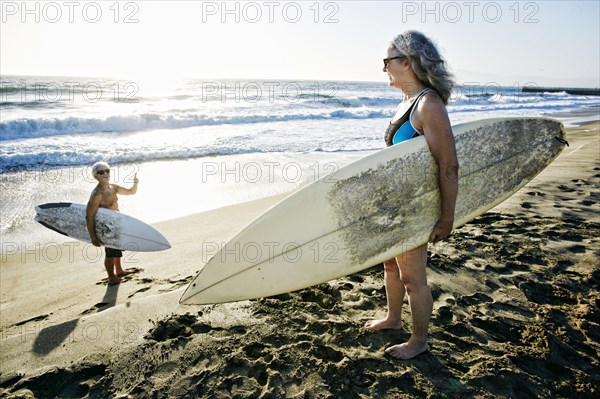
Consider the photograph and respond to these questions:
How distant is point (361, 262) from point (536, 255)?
201 cm

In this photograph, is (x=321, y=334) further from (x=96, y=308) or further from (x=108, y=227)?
(x=108, y=227)

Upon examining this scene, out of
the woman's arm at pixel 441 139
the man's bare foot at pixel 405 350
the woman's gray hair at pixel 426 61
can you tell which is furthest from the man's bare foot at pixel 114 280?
the woman's gray hair at pixel 426 61

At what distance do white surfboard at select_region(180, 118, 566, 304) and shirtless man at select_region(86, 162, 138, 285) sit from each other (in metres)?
1.60

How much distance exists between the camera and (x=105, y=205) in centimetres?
405

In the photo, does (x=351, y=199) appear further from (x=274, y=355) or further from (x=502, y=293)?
(x=502, y=293)

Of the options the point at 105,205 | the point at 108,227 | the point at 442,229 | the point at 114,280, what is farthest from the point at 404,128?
the point at 105,205

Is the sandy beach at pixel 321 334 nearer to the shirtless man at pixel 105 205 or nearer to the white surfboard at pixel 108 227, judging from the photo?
the shirtless man at pixel 105 205

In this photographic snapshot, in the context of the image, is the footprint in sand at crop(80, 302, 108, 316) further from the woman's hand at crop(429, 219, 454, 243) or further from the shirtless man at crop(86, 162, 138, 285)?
the woman's hand at crop(429, 219, 454, 243)

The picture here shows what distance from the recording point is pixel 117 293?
327cm

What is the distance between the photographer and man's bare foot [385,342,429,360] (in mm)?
2180

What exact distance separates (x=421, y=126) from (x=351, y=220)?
72 centimetres

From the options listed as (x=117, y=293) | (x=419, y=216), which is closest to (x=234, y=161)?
(x=117, y=293)

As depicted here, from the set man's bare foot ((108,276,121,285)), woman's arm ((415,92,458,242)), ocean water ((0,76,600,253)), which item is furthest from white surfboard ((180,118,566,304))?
ocean water ((0,76,600,253))

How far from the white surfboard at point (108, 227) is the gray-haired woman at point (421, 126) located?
110 inches
